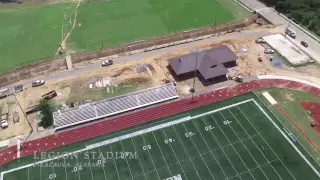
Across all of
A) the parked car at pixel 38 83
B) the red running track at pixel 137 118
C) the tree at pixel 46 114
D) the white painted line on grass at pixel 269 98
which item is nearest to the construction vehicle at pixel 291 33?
the red running track at pixel 137 118

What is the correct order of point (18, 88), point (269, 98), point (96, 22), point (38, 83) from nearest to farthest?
point (269, 98)
point (18, 88)
point (38, 83)
point (96, 22)

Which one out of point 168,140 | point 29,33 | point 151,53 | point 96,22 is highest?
point 96,22

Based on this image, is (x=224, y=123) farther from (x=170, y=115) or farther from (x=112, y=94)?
(x=112, y=94)

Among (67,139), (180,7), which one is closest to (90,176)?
(67,139)

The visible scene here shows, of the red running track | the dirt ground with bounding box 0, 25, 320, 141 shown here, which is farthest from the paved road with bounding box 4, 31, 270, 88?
the red running track

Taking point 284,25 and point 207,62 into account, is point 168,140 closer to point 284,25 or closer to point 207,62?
point 207,62

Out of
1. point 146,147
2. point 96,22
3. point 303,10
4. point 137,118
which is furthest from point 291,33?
point 96,22

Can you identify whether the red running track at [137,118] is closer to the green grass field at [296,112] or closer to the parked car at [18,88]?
the green grass field at [296,112]
